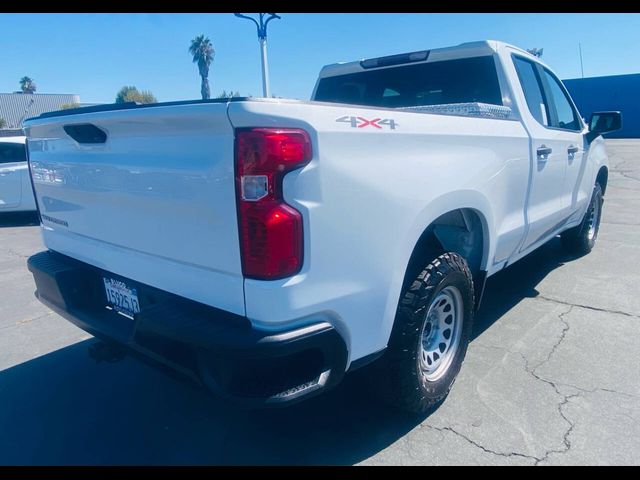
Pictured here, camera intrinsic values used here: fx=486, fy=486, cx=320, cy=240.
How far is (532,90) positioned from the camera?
390cm

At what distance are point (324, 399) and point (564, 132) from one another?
3.07 metres

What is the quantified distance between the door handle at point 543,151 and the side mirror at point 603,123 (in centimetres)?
→ 153

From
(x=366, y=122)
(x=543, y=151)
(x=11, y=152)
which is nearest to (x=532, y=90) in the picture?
(x=543, y=151)

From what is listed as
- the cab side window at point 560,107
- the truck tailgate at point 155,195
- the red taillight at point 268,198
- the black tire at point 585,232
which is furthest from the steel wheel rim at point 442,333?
the black tire at point 585,232

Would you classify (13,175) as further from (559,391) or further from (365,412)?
(559,391)

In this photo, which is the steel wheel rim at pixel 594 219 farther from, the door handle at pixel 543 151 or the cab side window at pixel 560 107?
the door handle at pixel 543 151

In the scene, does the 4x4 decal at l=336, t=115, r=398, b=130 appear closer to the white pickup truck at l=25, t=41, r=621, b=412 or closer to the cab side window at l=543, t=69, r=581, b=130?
the white pickup truck at l=25, t=41, r=621, b=412

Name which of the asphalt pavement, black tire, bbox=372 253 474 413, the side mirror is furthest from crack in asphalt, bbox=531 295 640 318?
black tire, bbox=372 253 474 413

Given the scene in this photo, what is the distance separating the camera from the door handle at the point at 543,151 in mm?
3575

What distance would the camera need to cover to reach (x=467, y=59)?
3.65 m

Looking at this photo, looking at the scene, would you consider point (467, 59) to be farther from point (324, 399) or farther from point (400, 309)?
point (324, 399)

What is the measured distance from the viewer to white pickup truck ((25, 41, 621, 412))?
1.78m

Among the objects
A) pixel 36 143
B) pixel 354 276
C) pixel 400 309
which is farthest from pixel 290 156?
pixel 36 143

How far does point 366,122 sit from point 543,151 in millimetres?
2194
